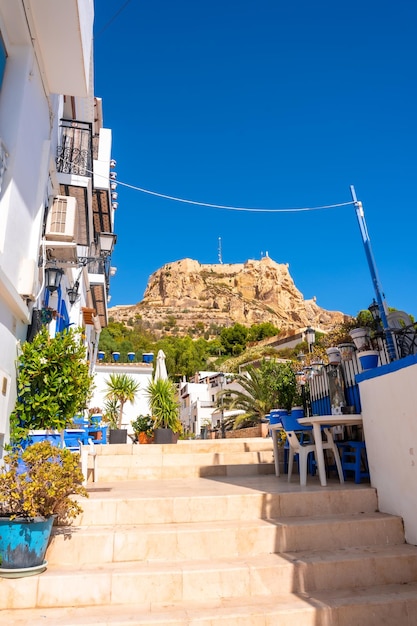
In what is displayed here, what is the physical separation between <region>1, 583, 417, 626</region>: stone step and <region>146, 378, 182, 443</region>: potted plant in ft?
23.1

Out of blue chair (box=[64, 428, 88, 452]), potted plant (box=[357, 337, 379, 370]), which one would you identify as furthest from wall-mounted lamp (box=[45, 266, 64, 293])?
potted plant (box=[357, 337, 379, 370])

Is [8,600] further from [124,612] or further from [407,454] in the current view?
[407,454]

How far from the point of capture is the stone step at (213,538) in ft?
11.0

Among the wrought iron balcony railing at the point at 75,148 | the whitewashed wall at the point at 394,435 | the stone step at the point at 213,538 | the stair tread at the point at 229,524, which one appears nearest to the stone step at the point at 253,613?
the stone step at the point at 213,538

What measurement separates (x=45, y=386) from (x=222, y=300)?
91169mm

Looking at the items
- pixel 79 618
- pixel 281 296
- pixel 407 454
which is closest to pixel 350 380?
pixel 407 454

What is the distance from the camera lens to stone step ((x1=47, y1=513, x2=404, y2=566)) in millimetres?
3350

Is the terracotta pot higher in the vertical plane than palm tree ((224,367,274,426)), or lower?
lower

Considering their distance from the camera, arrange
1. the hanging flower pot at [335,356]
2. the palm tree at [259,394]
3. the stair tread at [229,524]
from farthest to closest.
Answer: the palm tree at [259,394] → the hanging flower pot at [335,356] → the stair tread at [229,524]

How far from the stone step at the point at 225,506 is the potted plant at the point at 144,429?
20.4 feet

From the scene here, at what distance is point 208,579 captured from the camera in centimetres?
306

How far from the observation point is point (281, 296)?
10156 cm

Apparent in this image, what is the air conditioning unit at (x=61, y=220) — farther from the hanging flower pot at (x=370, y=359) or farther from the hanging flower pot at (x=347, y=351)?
the hanging flower pot at (x=370, y=359)

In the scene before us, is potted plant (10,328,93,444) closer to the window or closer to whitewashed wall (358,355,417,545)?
the window
